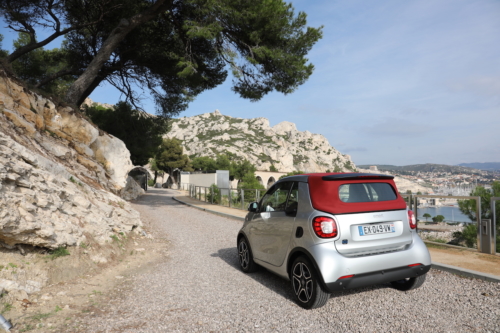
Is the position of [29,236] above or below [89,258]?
above

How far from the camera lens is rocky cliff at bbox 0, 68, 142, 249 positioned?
4.52 metres

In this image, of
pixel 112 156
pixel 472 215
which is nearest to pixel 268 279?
pixel 472 215

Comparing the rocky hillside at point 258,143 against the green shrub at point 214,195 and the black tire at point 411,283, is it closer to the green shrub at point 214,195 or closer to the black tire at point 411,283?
the green shrub at point 214,195

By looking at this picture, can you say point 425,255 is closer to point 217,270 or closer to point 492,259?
point 492,259

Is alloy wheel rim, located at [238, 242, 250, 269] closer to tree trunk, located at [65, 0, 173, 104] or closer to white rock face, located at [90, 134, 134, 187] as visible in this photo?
white rock face, located at [90, 134, 134, 187]

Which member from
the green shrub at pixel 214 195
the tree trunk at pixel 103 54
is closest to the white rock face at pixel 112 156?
the tree trunk at pixel 103 54

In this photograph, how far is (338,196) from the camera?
3.54 meters

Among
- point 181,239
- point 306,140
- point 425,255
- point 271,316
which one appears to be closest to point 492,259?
point 425,255

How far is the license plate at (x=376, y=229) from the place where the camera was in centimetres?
344

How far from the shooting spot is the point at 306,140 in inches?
6048

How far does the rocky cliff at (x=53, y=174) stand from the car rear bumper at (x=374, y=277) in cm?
422

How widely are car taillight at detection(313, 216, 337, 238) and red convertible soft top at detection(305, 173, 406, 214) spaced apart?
0.34 ft

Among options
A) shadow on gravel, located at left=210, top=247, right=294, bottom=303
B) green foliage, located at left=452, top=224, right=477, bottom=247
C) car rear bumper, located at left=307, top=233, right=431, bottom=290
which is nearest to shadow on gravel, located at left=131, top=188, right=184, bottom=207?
shadow on gravel, located at left=210, top=247, right=294, bottom=303

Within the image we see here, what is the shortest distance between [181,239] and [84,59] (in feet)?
43.5
